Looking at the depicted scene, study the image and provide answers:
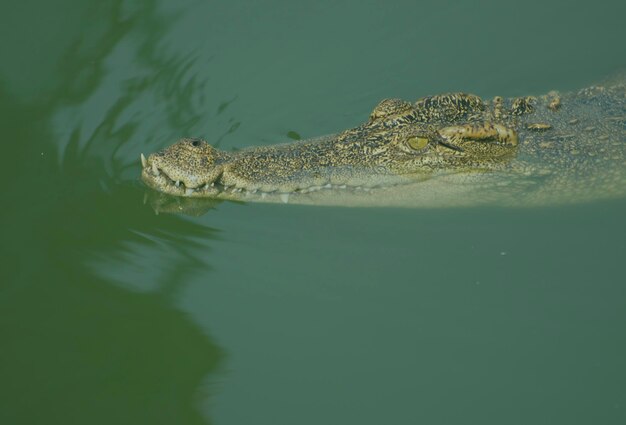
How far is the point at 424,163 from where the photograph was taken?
19.1ft

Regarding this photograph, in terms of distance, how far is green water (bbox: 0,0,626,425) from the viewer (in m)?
4.55

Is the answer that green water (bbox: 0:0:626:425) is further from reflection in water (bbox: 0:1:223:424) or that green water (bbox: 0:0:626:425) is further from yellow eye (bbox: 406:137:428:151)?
yellow eye (bbox: 406:137:428:151)

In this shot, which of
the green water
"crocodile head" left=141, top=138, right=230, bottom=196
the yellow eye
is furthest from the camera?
the yellow eye

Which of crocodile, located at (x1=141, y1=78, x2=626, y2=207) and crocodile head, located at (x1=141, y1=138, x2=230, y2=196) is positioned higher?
crocodile, located at (x1=141, y1=78, x2=626, y2=207)

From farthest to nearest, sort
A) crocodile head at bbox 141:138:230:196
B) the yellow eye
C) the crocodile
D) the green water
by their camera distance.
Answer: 1. the yellow eye
2. the crocodile
3. crocodile head at bbox 141:138:230:196
4. the green water

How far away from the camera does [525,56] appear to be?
25.5 feet

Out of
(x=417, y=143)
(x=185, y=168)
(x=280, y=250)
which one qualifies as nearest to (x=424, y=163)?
(x=417, y=143)

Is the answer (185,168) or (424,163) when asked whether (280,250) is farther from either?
(424,163)

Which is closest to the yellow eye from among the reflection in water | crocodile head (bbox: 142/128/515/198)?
crocodile head (bbox: 142/128/515/198)

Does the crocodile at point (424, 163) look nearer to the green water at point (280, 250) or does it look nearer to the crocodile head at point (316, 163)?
the crocodile head at point (316, 163)

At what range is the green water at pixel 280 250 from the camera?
4.55m

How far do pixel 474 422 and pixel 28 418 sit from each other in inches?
108

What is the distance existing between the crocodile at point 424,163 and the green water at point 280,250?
0.20m

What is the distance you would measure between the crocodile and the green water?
0.20 meters
